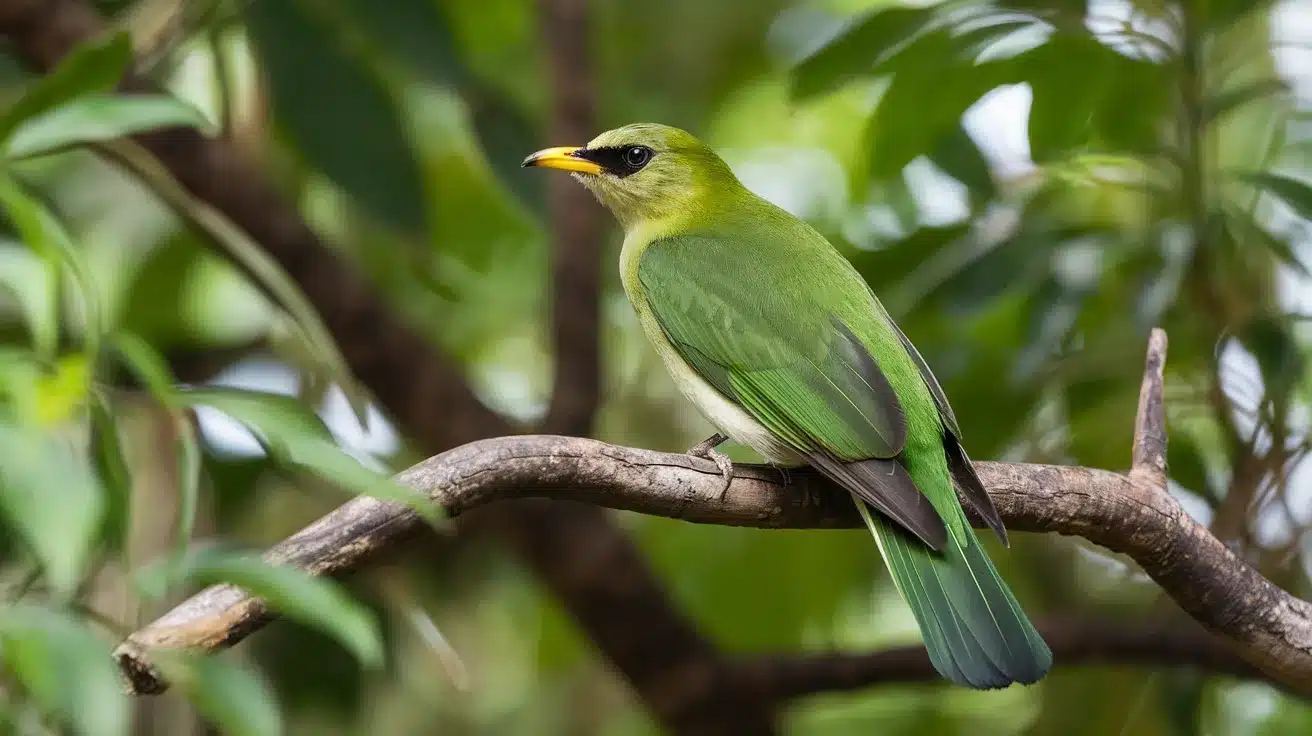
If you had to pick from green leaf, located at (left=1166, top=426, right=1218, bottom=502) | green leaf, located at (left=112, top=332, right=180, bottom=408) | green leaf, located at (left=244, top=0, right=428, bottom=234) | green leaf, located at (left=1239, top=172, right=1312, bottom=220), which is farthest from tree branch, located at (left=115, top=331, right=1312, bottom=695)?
green leaf, located at (left=244, top=0, right=428, bottom=234)

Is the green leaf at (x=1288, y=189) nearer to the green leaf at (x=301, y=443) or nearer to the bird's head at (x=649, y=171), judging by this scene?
the bird's head at (x=649, y=171)

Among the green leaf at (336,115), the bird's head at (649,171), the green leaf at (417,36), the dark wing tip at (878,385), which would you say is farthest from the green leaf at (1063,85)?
the green leaf at (336,115)

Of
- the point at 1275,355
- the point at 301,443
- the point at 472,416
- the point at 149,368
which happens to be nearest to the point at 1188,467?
the point at 1275,355

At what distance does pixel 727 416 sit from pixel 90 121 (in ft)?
5.37

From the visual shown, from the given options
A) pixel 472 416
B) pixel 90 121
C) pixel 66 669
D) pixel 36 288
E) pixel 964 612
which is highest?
pixel 90 121

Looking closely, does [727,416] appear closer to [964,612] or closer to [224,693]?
[964,612]

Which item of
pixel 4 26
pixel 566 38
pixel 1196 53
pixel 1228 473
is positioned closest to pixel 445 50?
pixel 566 38

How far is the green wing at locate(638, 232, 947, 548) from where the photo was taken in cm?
297

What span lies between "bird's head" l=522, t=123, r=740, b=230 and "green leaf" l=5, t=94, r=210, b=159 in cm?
191

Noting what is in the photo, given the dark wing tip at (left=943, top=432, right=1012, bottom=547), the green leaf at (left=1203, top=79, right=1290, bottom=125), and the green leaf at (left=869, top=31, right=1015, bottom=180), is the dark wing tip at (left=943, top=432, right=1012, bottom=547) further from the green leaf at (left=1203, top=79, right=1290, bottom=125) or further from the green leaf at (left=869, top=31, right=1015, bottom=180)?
the green leaf at (left=1203, top=79, right=1290, bottom=125)

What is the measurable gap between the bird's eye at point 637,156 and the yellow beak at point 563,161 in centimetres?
10

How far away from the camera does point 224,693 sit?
1515 mm

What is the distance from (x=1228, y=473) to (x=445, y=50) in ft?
9.37

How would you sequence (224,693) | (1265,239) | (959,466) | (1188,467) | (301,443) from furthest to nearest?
(1188,467) → (1265,239) → (959,466) → (301,443) → (224,693)
